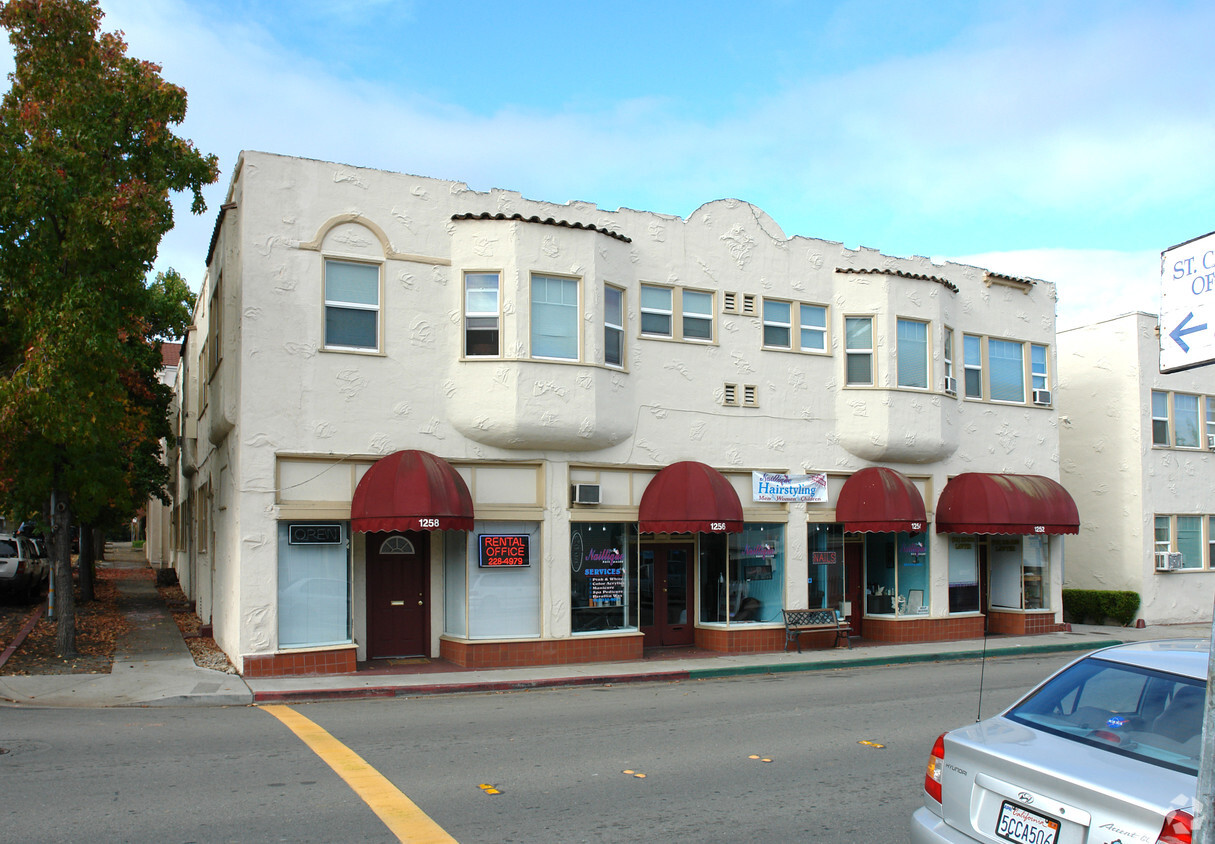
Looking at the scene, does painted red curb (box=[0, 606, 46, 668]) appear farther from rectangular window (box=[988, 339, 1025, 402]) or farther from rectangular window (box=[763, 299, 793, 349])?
rectangular window (box=[988, 339, 1025, 402])

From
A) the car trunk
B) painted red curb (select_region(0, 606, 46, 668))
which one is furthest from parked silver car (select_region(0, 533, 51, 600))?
the car trunk

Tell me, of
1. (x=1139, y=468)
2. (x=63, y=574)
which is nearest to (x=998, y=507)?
(x=1139, y=468)

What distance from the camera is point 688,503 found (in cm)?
1772

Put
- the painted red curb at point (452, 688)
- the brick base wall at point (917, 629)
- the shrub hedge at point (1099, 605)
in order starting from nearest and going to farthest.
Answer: the painted red curb at point (452, 688) < the brick base wall at point (917, 629) < the shrub hedge at point (1099, 605)

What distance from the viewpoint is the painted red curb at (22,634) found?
15.5 metres

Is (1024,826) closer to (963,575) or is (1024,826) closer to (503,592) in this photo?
(503,592)

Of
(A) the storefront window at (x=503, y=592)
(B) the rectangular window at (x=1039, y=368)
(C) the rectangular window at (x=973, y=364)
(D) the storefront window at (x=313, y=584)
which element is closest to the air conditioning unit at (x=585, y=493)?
(A) the storefront window at (x=503, y=592)

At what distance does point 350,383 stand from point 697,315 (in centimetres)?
711

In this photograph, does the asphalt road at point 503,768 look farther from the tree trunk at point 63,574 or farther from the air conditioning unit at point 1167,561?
the air conditioning unit at point 1167,561

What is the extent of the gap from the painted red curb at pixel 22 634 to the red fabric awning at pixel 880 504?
50.5ft

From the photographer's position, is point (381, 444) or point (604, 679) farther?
point (381, 444)

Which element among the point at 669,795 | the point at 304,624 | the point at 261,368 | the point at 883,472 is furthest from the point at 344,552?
the point at 883,472

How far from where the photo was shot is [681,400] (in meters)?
19.0

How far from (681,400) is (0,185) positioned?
1186cm
